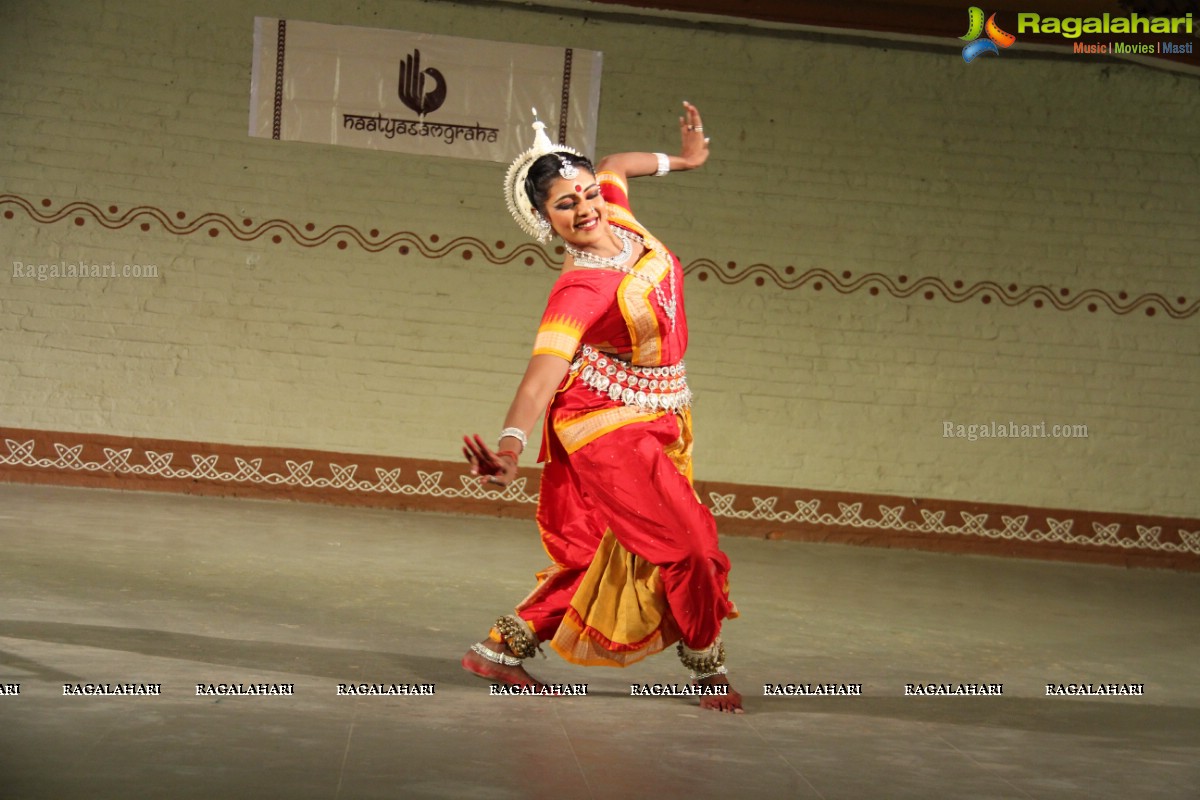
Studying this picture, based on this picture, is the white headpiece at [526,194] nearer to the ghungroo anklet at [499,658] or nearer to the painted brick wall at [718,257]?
the ghungroo anklet at [499,658]

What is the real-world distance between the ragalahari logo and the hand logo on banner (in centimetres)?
282

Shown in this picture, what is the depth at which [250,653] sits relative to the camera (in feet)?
11.4

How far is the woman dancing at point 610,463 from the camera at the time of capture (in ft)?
10.3

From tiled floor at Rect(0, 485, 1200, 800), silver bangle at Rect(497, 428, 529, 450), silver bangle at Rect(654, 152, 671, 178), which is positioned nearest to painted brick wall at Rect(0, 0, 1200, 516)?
tiled floor at Rect(0, 485, 1200, 800)

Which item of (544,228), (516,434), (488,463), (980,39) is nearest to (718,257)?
(980,39)

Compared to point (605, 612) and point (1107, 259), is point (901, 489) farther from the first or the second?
point (605, 612)

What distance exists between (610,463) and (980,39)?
4.78 m

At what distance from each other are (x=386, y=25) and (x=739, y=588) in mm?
3541

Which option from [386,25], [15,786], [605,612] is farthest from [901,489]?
[15,786]

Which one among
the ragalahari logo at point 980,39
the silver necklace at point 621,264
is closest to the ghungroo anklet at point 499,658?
the silver necklace at point 621,264

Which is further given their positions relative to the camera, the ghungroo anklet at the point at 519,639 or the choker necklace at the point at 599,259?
the ghungroo anklet at the point at 519,639

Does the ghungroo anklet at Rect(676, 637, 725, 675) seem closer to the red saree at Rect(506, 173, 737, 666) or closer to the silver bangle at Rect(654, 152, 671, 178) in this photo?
the red saree at Rect(506, 173, 737, 666)

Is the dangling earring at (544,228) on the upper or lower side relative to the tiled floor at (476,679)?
upper

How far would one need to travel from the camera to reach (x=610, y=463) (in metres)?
3.15
